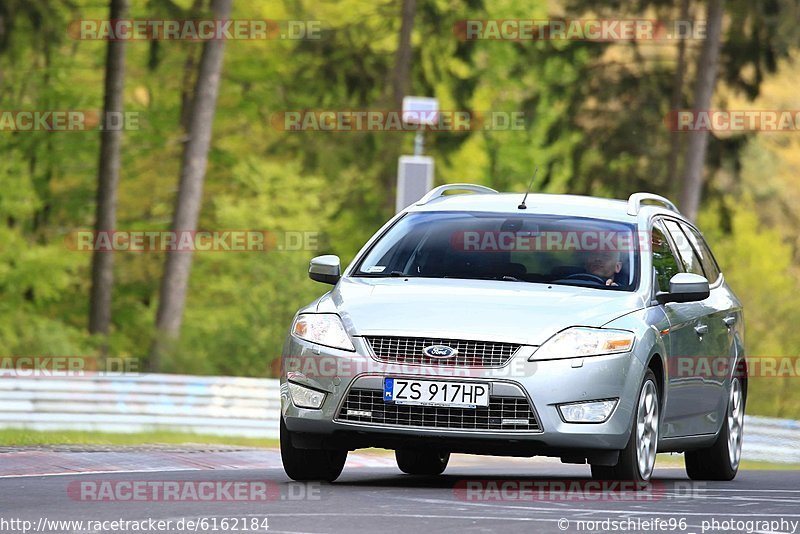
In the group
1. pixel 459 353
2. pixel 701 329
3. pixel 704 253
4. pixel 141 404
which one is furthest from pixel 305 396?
pixel 141 404

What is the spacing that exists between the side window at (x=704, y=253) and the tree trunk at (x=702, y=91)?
18.9 metres

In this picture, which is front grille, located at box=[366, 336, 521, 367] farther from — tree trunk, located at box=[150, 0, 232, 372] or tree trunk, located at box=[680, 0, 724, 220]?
tree trunk, located at box=[680, 0, 724, 220]

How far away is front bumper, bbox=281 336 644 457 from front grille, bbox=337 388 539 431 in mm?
27

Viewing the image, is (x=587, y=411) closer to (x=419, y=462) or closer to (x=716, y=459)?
(x=419, y=462)

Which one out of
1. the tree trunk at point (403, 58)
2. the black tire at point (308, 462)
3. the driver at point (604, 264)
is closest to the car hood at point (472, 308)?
the driver at point (604, 264)

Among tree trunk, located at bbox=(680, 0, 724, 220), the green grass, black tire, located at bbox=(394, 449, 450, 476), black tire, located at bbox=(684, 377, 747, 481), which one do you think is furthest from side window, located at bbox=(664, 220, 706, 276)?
tree trunk, located at bbox=(680, 0, 724, 220)

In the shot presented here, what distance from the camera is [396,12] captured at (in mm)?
40094

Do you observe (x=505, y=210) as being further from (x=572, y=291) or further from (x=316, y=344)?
(x=316, y=344)

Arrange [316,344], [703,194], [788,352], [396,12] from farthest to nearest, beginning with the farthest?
1. [788,352]
2. [396,12]
3. [703,194]
4. [316,344]

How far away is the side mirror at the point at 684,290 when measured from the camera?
11062 millimetres

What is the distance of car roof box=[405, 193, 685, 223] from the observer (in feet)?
38.5

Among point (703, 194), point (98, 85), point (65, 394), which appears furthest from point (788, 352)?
point (65, 394)

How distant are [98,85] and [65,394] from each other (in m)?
21.6

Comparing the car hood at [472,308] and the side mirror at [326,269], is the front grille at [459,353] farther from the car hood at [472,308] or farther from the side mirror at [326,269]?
the side mirror at [326,269]
